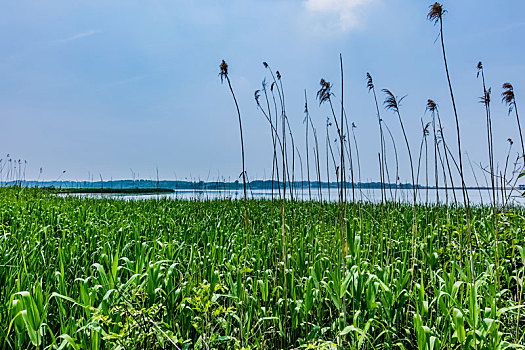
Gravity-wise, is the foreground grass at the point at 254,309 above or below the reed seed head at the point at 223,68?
below

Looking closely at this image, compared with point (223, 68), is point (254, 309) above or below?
below

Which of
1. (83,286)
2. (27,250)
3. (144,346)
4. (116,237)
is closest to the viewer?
(144,346)

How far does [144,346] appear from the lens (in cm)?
179

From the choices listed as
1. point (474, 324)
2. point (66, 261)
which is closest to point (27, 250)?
point (66, 261)

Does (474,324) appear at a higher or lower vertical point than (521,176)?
lower

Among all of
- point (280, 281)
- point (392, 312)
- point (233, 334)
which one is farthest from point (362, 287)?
point (233, 334)

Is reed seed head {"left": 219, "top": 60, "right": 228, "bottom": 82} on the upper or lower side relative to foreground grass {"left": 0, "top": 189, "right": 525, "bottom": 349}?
upper

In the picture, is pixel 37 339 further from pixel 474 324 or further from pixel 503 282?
pixel 503 282

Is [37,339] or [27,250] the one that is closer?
[37,339]

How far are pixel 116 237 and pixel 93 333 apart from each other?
2.35 meters

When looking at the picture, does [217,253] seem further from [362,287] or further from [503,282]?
[503,282]

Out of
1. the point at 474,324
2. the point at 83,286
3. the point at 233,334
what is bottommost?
the point at 233,334

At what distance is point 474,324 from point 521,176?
3.46ft

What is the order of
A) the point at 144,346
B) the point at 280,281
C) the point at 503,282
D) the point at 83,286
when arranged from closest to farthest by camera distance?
1. the point at 144,346
2. the point at 83,286
3. the point at 280,281
4. the point at 503,282
